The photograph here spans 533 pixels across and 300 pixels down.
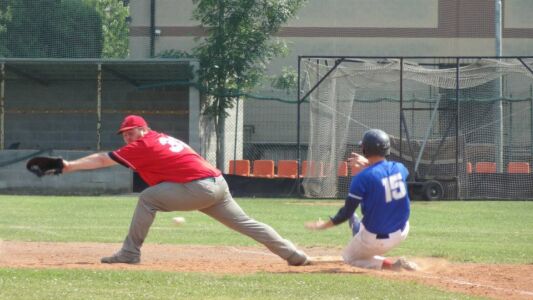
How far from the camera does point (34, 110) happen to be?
98.7ft

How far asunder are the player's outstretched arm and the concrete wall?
53.0 feet

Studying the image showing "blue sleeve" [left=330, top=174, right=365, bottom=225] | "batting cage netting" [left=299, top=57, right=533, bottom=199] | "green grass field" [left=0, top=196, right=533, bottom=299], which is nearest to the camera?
"green grass field" [left=0, top=196, right=533, bottom=299]

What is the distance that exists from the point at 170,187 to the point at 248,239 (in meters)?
5.00

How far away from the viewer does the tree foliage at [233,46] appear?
90.5 ft

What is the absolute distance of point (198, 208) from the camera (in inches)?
398

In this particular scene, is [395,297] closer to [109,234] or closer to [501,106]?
[109,234]

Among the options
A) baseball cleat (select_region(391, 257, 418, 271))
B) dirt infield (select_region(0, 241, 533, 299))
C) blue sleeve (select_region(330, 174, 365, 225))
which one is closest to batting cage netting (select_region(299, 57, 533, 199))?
dirt infield (select_region(0, 241, 533, 299))

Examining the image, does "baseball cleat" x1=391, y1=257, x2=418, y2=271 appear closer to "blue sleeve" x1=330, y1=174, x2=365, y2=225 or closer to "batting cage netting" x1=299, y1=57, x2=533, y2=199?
"blue sleeve" x1=330, y1=174, x2=365, y2=225

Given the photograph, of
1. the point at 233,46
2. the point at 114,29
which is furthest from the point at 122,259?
the point at 114,29

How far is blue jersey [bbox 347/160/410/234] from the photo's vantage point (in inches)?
366

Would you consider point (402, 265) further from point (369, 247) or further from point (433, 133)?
point (433, 133)

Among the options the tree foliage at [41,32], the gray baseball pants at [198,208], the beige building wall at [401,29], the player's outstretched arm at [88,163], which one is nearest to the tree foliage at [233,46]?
the tree foliage at [41,32]

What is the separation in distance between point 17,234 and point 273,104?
13.9 metres


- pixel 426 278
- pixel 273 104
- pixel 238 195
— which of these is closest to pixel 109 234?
pixel 426 278
